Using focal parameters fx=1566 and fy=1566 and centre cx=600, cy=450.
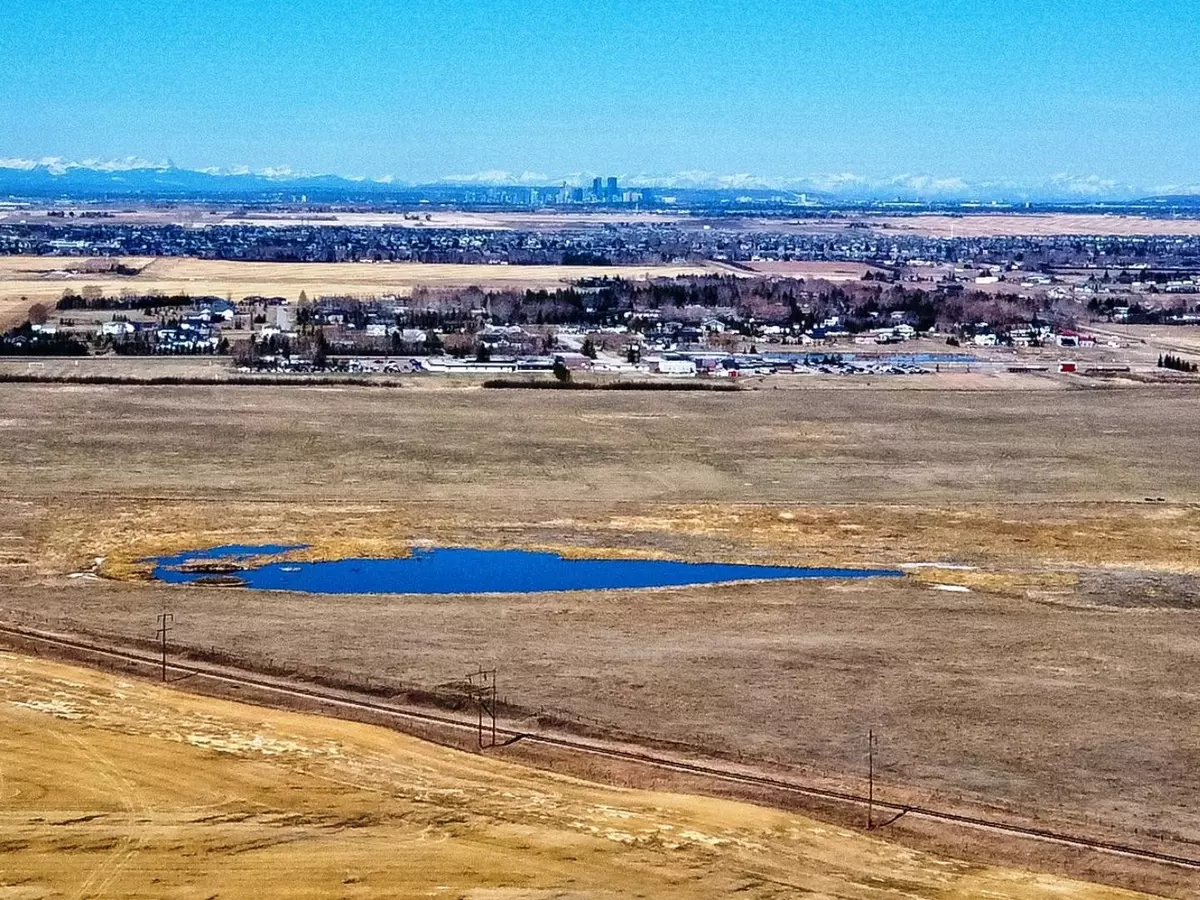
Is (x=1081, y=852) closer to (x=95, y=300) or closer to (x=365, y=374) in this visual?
(x=365, y=374)

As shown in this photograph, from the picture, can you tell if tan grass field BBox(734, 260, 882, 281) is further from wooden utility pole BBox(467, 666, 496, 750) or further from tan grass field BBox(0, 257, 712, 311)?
wooden utility pole BBox(467, 666, 496, 750)

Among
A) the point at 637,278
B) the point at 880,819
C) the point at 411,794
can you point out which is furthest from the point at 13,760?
the point at 637,278

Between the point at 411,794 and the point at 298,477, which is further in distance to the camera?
the point at 298,477

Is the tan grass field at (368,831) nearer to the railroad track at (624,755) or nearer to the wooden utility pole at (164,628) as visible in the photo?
the railroad track at (624,755)

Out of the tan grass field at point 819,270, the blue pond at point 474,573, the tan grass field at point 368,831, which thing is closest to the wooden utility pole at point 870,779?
the tan grass field at point 368,831

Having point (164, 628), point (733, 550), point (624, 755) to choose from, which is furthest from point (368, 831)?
point (733, 550)

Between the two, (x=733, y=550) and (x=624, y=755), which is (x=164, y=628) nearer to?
(x=624, y=755)
